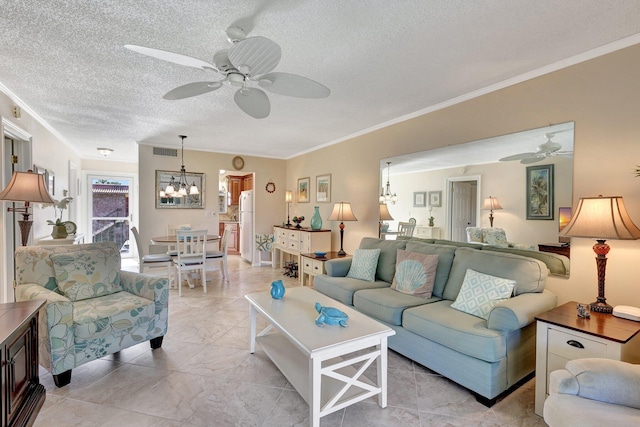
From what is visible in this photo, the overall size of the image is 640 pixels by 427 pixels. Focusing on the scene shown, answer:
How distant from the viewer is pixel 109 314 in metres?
2.21

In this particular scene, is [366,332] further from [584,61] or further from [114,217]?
[114,217]

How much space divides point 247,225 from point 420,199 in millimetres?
4392

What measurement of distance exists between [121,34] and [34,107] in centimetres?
254

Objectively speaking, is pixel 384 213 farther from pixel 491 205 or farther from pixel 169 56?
pixel 169 56

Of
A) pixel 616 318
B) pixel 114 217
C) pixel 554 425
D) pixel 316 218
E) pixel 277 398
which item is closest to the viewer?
pixel 554 425

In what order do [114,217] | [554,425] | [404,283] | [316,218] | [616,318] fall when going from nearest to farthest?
[554,425] < [616,318] < [404,283] < [316,218] < [114,217]

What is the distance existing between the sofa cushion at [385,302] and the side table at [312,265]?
3.97 ft

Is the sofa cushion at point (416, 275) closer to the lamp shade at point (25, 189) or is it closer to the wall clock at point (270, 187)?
the lamp shade at point (25, 189)

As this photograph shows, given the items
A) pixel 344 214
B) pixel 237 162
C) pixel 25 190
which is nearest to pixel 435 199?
pixel 344 214

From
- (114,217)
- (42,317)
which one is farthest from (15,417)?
(114,217)

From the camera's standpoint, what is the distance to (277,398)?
195 centimetres

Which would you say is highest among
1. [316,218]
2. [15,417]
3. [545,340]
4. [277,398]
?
[316,218]

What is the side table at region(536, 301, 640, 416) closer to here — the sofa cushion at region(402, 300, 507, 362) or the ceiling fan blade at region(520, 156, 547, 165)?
the sofa cushion at region(402, 300, 507, 362)

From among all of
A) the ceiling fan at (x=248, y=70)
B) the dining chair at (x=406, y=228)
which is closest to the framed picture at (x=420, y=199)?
the dining chair at (x=406, y=228)
